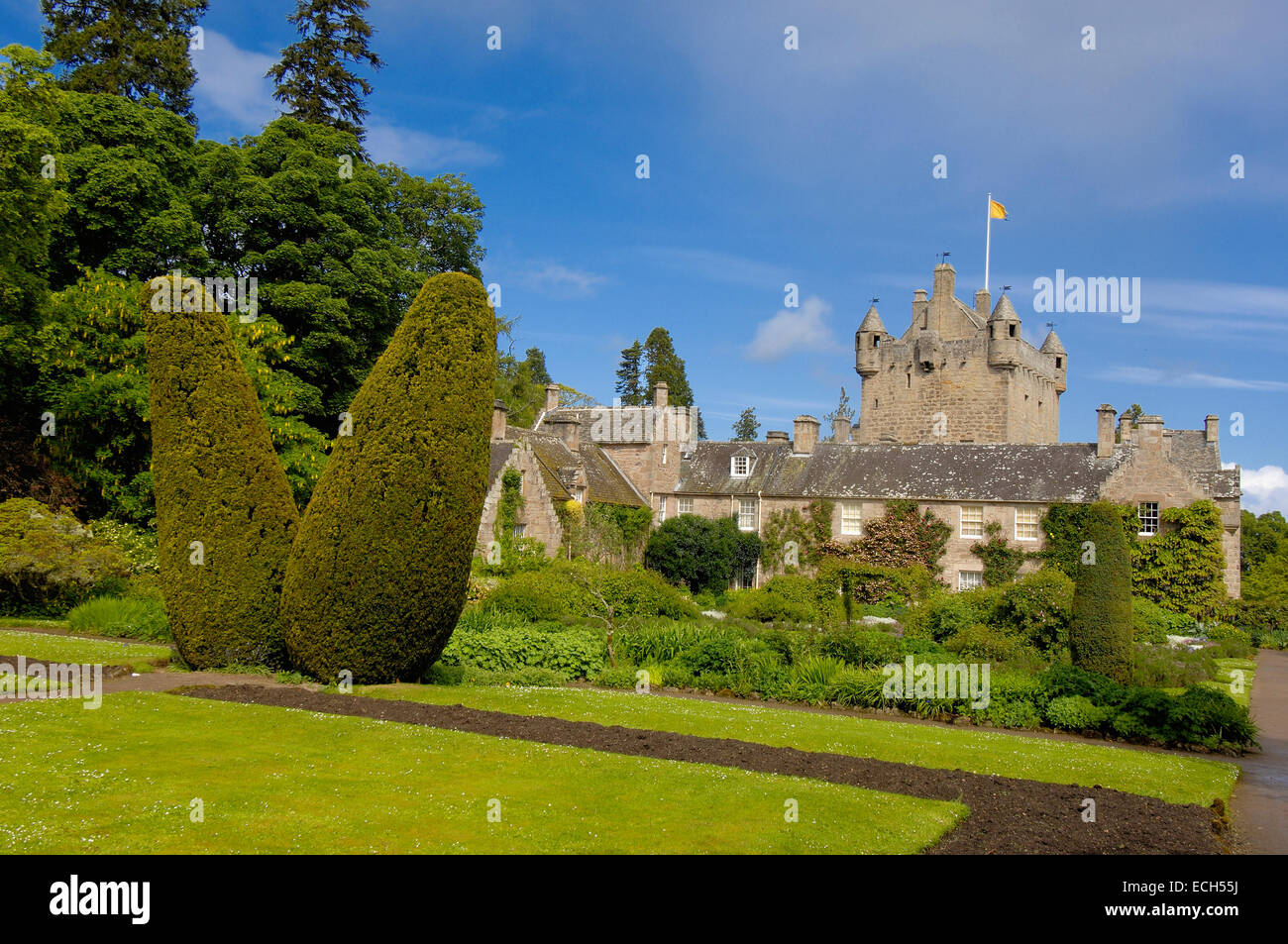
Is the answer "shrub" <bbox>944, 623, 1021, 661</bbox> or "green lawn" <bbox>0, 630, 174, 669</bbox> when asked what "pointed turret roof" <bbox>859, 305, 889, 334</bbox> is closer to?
"shrub" <bbox>944, 623, 1021, 661</bbox>

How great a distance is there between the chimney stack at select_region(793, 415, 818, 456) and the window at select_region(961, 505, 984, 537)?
8.36 metres

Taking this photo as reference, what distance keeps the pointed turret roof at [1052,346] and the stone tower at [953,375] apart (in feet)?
0.29

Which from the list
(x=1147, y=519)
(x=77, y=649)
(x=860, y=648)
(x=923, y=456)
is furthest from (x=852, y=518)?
(x=77, y=649)

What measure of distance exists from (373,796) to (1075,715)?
1345 centimetres

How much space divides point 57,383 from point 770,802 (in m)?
24.6

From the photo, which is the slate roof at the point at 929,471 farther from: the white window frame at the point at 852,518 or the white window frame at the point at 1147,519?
the white window frame at the point at 1147,519

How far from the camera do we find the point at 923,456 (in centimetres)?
3944

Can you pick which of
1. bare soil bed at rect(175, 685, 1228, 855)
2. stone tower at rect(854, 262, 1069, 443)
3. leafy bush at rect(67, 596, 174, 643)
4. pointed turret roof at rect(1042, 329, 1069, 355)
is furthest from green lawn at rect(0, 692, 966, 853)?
pointed turret roof at rect(1042, 329, 1069, 355)

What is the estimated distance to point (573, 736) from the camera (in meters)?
11.5

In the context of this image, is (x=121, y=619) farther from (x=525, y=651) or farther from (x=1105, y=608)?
(x=1105, y=608)

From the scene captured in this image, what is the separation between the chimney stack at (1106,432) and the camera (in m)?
35.5

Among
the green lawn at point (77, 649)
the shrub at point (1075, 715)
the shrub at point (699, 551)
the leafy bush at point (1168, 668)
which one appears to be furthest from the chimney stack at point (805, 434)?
the green lawn at point (77, 649)

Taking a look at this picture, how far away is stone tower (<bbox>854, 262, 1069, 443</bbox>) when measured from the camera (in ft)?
151

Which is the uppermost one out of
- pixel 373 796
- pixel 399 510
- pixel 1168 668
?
pixel 399 510
